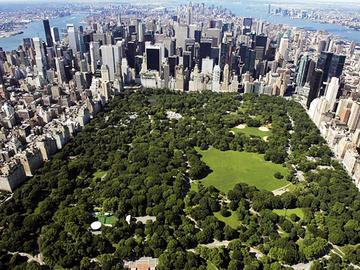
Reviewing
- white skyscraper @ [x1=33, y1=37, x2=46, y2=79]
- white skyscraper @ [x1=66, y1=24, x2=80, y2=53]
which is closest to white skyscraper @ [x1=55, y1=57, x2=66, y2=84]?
white skyscraper @ [x1=33, y1=37, x2=46, y2=79]

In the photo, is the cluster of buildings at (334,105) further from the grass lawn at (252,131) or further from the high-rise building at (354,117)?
the grass lawn at (252,131)

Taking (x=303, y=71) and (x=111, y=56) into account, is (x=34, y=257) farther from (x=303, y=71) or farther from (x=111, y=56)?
(x=303, y=71)

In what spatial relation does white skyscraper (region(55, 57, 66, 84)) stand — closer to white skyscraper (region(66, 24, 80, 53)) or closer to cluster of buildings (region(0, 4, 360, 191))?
cluster of buildings (region(0, 4, 360, 191))

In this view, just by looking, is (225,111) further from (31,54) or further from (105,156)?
(31,54)

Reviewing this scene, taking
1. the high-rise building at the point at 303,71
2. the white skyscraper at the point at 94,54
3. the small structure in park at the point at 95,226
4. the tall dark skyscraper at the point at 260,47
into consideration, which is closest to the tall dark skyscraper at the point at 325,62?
the high-rise building at the point at 303,71

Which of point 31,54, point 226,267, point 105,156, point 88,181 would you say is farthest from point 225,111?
point 31,54
